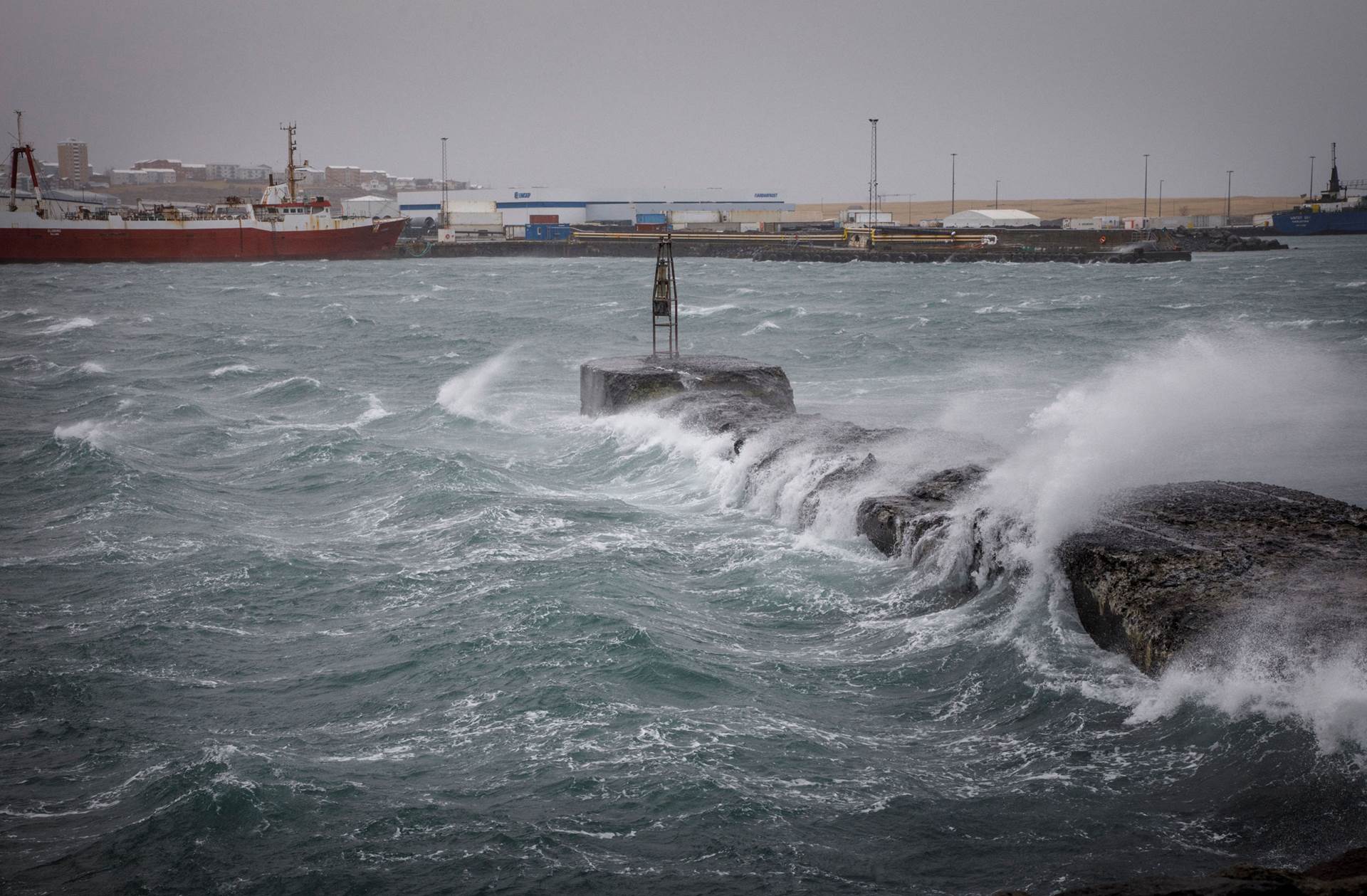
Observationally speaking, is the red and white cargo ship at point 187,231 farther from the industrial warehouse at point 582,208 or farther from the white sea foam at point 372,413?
the white sea foam at point 372,413

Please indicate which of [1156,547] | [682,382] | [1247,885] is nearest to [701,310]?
[682,382]

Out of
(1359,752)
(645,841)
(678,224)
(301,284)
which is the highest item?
(678,224)

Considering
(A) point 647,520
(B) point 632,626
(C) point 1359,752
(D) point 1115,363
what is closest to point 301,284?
(D) point 1115,363

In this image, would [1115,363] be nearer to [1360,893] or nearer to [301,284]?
[1360,893]

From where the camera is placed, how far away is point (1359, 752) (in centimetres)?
607

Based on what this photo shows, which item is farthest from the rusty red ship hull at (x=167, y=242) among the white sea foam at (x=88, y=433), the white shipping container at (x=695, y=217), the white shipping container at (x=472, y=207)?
the white sea foam at (x=88, y=433)

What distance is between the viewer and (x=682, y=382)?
18.6m

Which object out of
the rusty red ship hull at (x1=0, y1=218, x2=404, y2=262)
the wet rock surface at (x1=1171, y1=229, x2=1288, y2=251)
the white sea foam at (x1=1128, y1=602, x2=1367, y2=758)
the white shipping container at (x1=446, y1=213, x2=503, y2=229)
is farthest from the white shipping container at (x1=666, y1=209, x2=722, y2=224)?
the white sea foam at (x1=1128, y1=602, x2=1367, y2=758)

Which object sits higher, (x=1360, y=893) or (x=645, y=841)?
(x=1360, y=893)

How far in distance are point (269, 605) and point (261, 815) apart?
410 cm

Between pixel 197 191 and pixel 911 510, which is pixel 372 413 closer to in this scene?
pixel 911 510

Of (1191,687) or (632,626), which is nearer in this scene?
(1191,687)

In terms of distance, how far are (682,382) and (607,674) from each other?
1059cm

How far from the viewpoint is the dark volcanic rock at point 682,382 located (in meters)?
18.4
